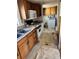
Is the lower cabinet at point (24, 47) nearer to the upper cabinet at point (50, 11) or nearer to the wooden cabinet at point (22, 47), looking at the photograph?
Answer: the wooden cabinet at point (22, 47)

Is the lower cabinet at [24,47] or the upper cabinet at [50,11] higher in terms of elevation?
the upper cabinet at [50,11]

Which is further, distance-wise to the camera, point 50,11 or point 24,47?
point 50,11

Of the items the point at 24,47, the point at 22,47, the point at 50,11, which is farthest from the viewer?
the point at 50,11

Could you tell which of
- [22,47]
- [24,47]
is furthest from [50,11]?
[22,47]

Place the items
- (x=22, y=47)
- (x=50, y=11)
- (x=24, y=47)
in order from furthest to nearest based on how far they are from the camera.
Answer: (x=50, y=11) → (x=24, y=47) → (x=22, y=47)

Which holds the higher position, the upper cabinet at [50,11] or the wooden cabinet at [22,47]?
the upper cabinet at [50,11]

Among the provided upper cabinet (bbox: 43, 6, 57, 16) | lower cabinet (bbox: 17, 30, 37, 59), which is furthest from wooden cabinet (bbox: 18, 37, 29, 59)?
upper cabinet (bbox: 43, 6, 57, 16)

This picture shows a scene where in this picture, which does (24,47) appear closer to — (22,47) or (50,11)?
(22,47)

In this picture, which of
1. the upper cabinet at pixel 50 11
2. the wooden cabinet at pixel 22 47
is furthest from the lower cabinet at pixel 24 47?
the upper cabinet at pixel 50 11

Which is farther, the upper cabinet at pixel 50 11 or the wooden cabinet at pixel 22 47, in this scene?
the upper cabinet at pixel 50 11

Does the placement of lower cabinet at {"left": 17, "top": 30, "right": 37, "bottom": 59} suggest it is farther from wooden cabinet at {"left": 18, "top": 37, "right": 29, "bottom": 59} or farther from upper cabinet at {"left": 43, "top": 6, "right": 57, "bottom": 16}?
upper cabinet at {"left": 43, "top": 6, "right": 57, "bottom": 16}

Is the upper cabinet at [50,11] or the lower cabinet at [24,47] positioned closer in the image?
the lower cabinet at [24,47]
